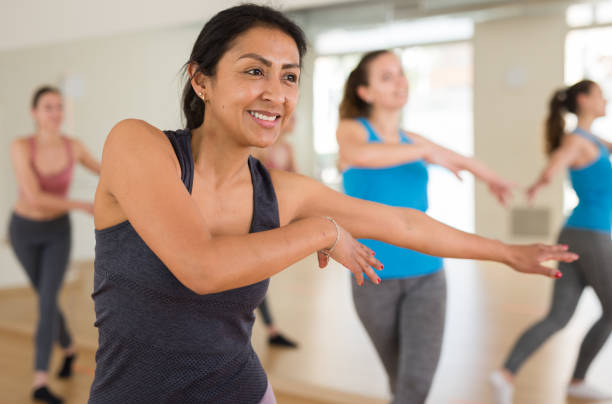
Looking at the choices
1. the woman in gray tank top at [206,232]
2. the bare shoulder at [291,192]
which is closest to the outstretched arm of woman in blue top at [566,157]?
the woman in gray tank top at [206,232]

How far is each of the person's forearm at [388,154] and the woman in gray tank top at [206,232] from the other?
0.83 metres

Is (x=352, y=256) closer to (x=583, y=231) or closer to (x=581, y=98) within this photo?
(x=583, y=231)

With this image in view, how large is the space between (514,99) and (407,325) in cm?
606

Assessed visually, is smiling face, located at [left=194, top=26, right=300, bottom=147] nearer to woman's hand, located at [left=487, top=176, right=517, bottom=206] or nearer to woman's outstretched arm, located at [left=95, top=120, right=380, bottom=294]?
woman's outstretched arm, located at [left=95, top=120, right=380, bottom=294]

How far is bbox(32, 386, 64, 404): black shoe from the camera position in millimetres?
3002

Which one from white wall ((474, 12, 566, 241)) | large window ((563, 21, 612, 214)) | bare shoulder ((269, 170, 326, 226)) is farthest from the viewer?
white wall ((474, 12, 566, 241))

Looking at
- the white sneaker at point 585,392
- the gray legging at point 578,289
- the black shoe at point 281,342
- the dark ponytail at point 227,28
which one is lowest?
the black shoe at point 281,342

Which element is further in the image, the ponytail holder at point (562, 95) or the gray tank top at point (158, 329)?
the ponytail holder at point (562, 95)

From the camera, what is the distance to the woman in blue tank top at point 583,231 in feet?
8.65

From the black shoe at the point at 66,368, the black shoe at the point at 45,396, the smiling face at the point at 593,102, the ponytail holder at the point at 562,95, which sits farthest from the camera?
the black shoe at the point at 66,368

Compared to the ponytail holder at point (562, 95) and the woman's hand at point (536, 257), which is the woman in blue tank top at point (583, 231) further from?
the woman's hand at point (536, 257)

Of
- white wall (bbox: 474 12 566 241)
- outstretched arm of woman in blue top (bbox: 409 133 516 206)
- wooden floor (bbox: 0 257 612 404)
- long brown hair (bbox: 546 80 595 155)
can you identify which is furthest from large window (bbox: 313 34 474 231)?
outstretched arm of woman in blue top (bbox: 409 133 516 206)

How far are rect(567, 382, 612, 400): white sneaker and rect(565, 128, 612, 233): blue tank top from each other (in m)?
0.82

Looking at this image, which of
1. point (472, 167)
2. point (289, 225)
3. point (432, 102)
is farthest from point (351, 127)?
point (432, 102)
